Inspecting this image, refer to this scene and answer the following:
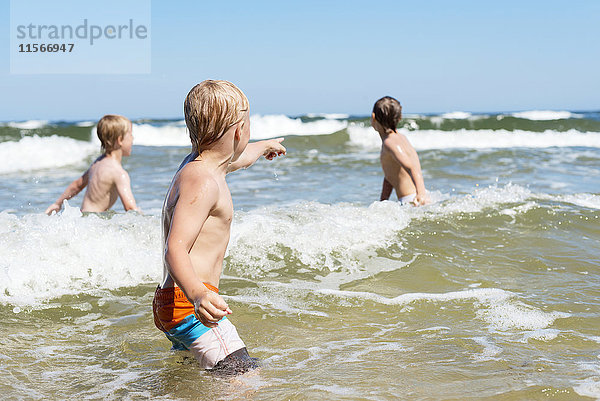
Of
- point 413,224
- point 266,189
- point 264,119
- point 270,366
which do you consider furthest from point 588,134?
point 270,366

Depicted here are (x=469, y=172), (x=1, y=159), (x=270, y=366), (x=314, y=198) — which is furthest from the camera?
(x=1, y=159)

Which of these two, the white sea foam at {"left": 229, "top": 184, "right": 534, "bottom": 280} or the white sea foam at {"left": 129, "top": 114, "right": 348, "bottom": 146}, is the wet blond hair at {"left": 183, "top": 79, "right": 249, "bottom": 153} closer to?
the white sea foam at {"left": 229, "top": 184, "right": 534, "bottom": 280}

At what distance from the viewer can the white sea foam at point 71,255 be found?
→ 4.81 metres

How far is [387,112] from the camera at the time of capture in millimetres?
7078

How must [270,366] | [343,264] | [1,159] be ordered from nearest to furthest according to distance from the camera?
[270,366] → [343,264] → [1,159]

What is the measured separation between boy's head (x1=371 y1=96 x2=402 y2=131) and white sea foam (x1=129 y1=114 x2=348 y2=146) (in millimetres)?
16492

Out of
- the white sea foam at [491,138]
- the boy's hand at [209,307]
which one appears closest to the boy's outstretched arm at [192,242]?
the boy's hand at [209,307]

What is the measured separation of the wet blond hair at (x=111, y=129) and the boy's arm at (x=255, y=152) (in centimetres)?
329

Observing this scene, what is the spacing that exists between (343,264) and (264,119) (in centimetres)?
2320

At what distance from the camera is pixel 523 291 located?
179 inches

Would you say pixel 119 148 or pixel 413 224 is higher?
pixel 119 148

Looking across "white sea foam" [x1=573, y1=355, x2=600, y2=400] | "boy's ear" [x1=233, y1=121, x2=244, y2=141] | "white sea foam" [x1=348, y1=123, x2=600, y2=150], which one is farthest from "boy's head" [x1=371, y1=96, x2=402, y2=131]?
"white sea foam" [x1=348, y1=123, x2=600, y2=150]

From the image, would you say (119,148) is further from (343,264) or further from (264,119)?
(264,119)

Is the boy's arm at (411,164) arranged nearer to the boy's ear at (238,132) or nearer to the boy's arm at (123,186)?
the boy's arm at (123,186)
